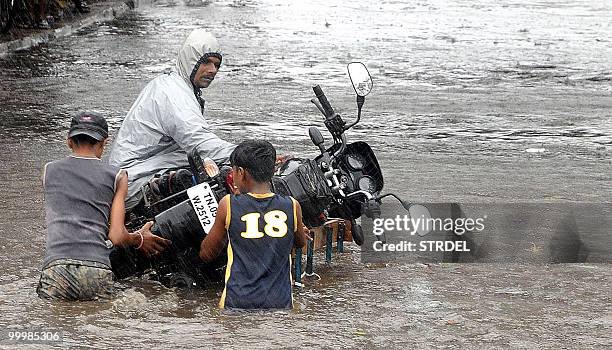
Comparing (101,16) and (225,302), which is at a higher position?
(101,16)

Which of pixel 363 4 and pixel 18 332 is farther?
pixel 363 4

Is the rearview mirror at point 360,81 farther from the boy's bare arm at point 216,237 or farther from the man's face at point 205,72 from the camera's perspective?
the boy's bare arm at point 216,237

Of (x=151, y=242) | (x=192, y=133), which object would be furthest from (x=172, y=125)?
(x=151, y=242)

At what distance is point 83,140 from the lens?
650cm

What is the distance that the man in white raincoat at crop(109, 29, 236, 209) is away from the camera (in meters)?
7.00

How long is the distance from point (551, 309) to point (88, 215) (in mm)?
2630

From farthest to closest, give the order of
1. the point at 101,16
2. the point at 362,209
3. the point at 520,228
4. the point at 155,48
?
the point at 101,16
the point at 155,48
the point at 520,228
the point at 362,209

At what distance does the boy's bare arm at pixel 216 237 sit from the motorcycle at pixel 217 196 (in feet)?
0.54

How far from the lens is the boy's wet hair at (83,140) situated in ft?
21.3

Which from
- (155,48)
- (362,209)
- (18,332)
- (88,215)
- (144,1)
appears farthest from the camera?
(144,1)

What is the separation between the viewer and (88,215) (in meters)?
6.40

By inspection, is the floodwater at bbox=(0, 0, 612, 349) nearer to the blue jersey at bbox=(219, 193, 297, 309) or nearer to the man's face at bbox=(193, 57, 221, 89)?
the blue jersey at bbox=(219, 193, 297, 309)

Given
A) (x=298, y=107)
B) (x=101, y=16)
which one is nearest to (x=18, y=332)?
(x=298, y=107)

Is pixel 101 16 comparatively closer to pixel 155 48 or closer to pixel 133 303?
pixel 155 48
